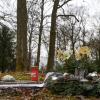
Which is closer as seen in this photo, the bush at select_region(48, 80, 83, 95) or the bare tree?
the bush at select_region(48, 80, 83, 95)

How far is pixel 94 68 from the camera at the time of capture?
10141 mm

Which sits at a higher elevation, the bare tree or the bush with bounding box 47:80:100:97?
the bare tree

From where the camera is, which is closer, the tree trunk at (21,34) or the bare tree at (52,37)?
the tree trunk at (21,34)

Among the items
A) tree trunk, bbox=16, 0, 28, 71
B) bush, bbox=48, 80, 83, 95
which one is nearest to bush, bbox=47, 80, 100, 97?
bush, bbox=48, 80, 83, 95

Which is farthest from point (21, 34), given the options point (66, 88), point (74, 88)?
point (74, 88)

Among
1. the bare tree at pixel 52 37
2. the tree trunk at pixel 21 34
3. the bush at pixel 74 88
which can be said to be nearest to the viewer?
the bush at pixel 74 88

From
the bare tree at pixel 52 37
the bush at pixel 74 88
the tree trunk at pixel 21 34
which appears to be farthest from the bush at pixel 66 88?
the bare tree at pixel 52 37

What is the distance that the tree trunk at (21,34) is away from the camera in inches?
708

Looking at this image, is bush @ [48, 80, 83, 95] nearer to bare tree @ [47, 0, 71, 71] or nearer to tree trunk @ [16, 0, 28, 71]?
tree trunk @ [16, 0, 28, 71]

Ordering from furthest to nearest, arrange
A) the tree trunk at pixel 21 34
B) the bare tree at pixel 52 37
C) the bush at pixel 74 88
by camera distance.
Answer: the bare tree at pixel 52 37 < the tree trunk at pixel 21 34 < the bush at pixel 74 88

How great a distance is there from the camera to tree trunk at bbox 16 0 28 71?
1798 centimetres

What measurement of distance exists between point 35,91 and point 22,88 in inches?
17.9

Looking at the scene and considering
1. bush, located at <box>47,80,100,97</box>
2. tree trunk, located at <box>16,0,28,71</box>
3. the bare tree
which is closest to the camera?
bush, located at <box>47,80,100,97</box>

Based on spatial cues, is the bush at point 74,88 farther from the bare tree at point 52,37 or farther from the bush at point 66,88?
the bare tree at point 52,37
